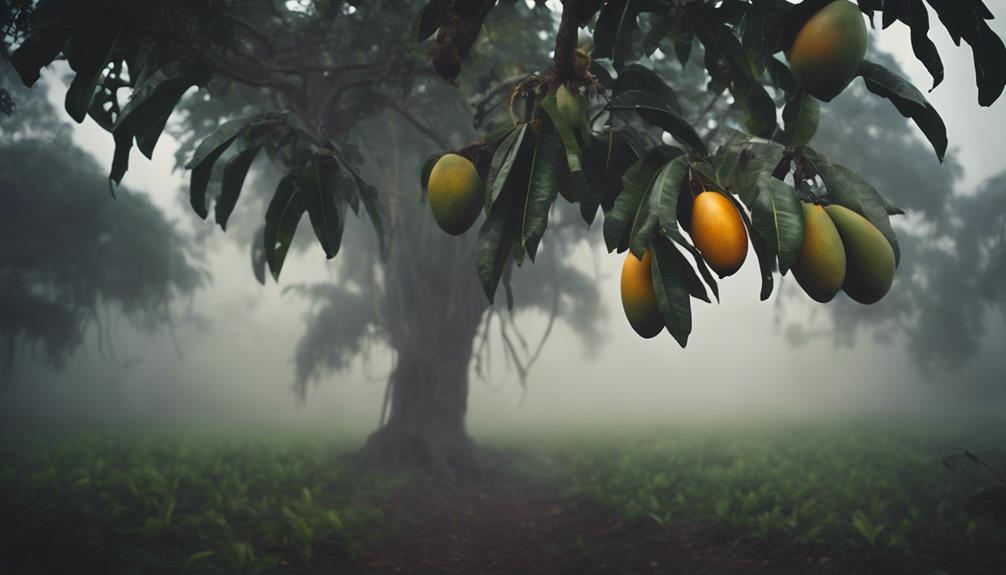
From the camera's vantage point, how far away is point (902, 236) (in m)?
15.3

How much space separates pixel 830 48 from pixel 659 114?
0.36m

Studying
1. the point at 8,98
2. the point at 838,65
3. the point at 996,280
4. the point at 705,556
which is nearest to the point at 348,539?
the point at 705,556

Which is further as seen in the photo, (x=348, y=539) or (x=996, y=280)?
(x=996, y=280)

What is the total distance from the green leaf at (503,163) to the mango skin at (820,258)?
522 millimetres

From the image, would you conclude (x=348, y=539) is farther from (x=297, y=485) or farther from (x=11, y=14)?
(x=11, y=14)

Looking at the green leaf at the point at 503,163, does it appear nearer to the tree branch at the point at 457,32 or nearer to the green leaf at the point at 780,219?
the tree branch at the point at 457,32

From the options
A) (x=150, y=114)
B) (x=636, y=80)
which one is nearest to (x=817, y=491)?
(x=636, y=80)

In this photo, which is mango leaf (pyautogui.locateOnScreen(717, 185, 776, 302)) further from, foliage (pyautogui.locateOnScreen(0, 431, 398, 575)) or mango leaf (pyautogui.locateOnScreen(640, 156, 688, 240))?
foliage (pyautogui.locateOnScreen(0, 431, 398, 575))

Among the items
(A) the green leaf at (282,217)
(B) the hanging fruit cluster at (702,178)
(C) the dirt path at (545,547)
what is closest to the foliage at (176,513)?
(C) the dirt path at (545,547)

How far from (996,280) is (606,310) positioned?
8.74 meters

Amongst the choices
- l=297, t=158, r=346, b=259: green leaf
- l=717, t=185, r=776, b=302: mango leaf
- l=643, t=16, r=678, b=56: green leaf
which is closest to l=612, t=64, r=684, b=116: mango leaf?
l=643, t=16, r=678, b=56: green leaf

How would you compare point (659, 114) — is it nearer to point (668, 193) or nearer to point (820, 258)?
point (668, 193)

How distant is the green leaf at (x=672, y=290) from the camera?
933 mm

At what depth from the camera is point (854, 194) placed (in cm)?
104
